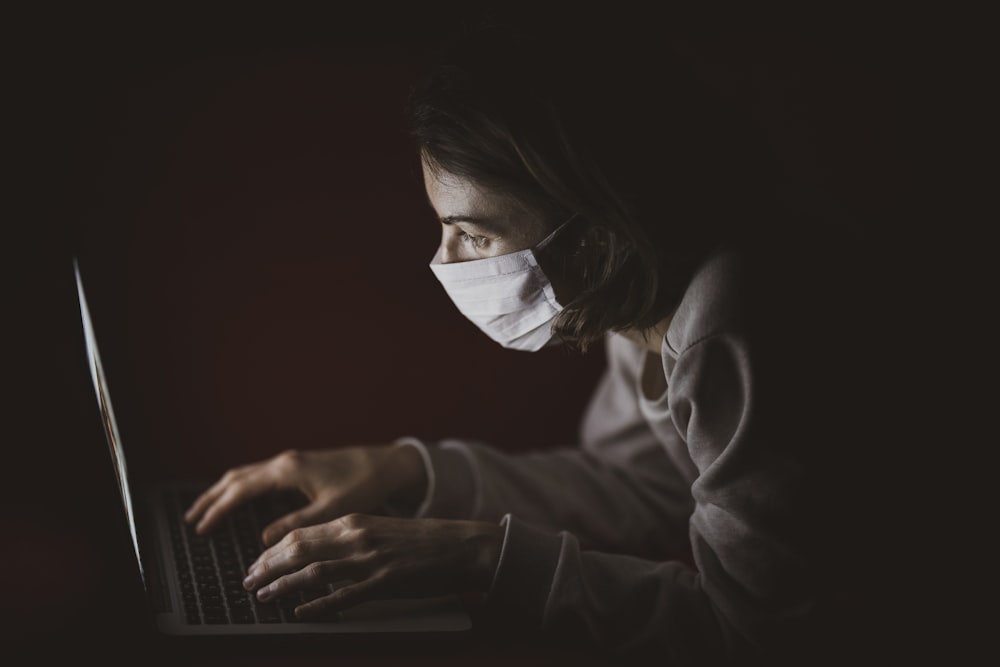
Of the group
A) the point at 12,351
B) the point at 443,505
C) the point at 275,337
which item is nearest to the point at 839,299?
the point at 443,505

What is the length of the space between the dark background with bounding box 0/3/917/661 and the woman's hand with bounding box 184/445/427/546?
125 millimetres

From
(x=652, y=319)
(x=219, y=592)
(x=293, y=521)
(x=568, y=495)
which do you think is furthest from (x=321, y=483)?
(x=652, y=319)

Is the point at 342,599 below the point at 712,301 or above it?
below

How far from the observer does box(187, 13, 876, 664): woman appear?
0.78m

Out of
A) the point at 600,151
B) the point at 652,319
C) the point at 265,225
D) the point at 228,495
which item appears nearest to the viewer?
the point at 600,151

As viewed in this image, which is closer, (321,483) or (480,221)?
(480,221)

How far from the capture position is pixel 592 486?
1154 mm

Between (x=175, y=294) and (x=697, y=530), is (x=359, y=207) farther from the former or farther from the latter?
(x=697, y=530)

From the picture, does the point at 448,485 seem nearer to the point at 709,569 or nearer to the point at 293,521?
the point at 293,521

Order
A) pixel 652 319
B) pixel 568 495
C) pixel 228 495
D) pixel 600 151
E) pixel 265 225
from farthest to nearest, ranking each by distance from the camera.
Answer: pixel 265 225 → pixel 568 495 → pixel 228 495 → pixel 652 319 → pixel 600 151

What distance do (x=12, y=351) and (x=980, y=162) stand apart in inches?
51.0

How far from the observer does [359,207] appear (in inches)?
50.0

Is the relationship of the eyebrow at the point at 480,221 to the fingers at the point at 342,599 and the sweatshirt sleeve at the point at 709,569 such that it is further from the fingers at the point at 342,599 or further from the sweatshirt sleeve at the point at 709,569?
the fingers at the point at 342,599

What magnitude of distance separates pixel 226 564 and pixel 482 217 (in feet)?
1.39
